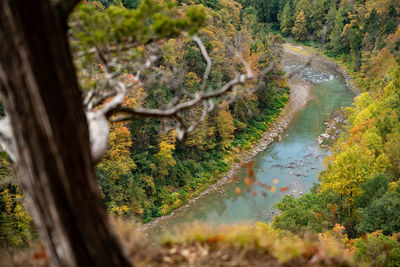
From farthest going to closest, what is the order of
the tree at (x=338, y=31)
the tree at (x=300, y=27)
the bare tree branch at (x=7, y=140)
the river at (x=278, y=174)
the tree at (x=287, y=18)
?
1. the tree at (x=287, y=18)
2. the tree at (x=300, y=27)
3. the tree at (x=338, y=31)
4. the river at (x=278, y=174)
5. the bare tree branch at (x=7, y=140)

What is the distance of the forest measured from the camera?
10.8 feet

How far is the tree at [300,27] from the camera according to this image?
145ft

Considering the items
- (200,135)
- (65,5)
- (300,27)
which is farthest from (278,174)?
(300,27)

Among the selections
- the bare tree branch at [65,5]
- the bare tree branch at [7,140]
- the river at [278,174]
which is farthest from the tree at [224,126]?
the bare tree branch at [65,5]

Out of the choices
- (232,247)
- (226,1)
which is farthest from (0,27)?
(226,1)

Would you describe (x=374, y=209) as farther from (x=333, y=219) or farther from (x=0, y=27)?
(x=0, y=27)

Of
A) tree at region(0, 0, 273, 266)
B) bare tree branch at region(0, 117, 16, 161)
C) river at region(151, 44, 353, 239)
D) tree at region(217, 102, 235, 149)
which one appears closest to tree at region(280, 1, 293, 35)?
river at region(151, 44, 353, 239)

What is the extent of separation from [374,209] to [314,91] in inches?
857

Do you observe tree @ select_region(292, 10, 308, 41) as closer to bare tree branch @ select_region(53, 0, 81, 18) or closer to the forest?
the forest

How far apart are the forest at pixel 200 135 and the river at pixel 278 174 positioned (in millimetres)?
738

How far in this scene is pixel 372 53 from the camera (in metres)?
34.1

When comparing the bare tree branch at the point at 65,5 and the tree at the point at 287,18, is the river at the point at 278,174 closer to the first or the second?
the bare tree branch at the point at 65,5

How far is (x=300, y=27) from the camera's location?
4503cm

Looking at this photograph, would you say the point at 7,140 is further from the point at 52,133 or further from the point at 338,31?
the point at 338,31
